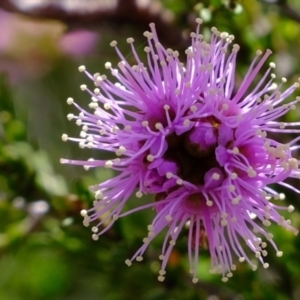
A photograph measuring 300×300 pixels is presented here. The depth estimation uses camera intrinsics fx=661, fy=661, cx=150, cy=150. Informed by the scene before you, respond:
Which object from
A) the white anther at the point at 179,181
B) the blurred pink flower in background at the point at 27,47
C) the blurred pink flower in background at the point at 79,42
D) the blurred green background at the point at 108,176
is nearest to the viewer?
the white anther at the point at 179,181

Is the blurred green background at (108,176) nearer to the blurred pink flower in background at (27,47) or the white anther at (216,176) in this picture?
the blurred pink flower in background at (27,47)

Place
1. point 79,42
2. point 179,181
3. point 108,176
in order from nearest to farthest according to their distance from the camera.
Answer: point 179,181, point 108,176, point 79,42

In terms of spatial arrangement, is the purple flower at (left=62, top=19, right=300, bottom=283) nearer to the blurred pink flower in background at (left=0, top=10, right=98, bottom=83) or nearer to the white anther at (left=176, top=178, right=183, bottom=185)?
the white anther at (left=176, top=178, right=183, bottom=185)

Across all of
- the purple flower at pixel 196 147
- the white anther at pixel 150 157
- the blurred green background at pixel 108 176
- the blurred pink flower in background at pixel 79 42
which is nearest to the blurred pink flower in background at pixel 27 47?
the blurred pink flower in background at pixel 79 42

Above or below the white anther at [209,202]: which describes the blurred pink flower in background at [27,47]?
above

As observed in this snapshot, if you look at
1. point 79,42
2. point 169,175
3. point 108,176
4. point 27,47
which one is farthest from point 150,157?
point 27,47

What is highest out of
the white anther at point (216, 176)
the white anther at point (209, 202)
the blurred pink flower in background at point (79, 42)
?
the blurred pink flower in background at point (79, 42)

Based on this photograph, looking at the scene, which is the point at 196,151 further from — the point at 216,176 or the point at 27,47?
the point at 27,47

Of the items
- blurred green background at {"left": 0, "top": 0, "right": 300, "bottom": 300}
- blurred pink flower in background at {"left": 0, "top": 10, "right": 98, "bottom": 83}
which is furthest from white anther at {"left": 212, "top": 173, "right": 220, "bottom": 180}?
blurred pink flower in background at {"left": 0, "top": 10, "right": 98, "bottom": 83}
